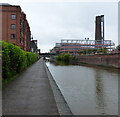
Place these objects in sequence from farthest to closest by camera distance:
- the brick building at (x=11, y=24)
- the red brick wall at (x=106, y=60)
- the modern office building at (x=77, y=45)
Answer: the modern office building at (x=77, y=45), the brick building at (x=11, y=24), the red brick wall at (x=106, y=60)

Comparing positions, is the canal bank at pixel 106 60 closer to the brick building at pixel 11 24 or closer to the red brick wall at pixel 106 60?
the red brick wall at pixel 106 60

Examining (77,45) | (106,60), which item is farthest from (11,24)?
(77,45)

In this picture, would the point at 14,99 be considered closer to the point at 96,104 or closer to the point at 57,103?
the point at 57,103

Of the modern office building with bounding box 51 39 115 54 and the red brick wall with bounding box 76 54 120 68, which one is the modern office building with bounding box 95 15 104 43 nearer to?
the modern office building with bounding box 51 39 115 54

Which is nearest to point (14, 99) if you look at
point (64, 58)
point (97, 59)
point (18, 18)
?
point (18, 18)

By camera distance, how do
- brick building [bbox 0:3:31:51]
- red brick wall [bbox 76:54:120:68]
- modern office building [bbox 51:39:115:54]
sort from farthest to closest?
1. modern office building [bbox 51:39:115:54]
2. brick building [bbox 0:3:31:51]
3. red brick wall [bbox 76:54:120:68]

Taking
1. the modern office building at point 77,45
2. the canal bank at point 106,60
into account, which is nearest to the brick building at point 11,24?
the canal bank at point 106,60

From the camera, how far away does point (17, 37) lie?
49.8 meters

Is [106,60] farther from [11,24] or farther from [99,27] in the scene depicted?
[99,27]

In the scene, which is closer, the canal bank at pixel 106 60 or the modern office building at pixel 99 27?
the canal bank at pixel 106 60

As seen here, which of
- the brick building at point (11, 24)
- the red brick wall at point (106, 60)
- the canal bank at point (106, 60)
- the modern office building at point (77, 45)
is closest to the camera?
the red brick wall at point (106, 60)

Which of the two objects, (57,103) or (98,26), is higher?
(98,26)

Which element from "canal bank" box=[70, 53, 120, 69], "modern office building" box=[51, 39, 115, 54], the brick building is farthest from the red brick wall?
"modern office building" box=[51, 39, 115, 54]

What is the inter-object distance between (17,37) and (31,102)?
45196mm
